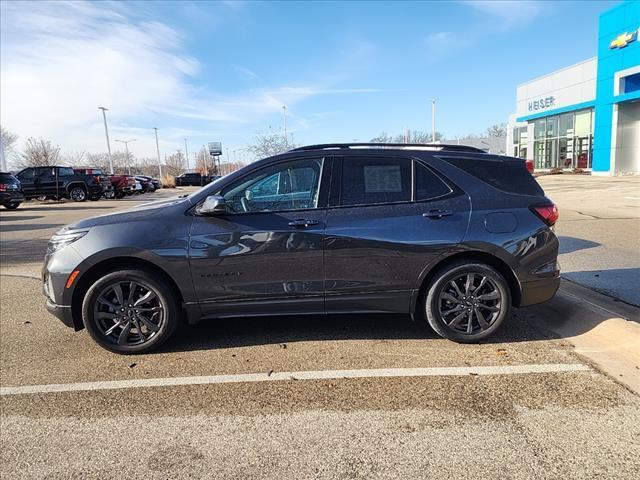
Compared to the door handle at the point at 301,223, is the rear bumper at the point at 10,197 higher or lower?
lower

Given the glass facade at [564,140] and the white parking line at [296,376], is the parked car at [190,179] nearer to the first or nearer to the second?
the glass facade at [564,140]

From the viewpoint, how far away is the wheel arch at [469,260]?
4098 mm

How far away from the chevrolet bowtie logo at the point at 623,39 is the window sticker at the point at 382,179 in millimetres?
31252

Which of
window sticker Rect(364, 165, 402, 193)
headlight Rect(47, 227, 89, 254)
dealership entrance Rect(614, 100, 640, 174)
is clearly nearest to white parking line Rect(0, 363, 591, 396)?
headlight Rect(47, 227, 89, 254)

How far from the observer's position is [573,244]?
8141 millimetres

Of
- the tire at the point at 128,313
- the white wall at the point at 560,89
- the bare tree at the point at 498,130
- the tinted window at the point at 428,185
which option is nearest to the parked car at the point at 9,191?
the tire at the point at 128,313

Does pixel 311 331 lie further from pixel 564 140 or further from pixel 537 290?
pixel 564 140

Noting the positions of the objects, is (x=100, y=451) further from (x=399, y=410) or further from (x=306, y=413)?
(x=399, y=410)

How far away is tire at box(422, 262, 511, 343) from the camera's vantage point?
4082mm

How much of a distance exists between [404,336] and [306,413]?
61.7 inches

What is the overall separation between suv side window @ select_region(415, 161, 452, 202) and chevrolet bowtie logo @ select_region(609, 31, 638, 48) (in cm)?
3106

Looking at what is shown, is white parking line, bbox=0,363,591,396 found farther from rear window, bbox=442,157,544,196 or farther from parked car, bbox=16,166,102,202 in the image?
parked car, bbox=16,166,102,202

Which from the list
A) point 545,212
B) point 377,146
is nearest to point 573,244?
point 545,212

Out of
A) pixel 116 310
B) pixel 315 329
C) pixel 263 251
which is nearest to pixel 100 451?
pixel 116 310
